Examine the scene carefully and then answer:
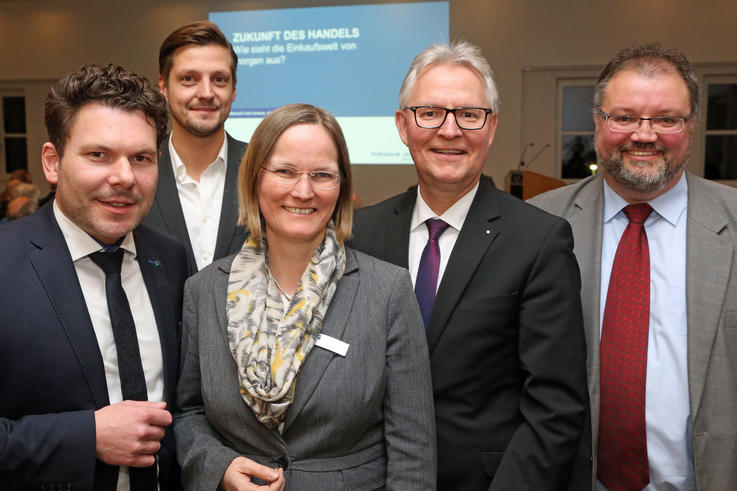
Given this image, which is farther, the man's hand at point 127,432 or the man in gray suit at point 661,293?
the man in gray suit at point 661,293

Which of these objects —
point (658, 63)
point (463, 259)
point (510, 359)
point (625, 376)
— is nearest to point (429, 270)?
point (463, 259)

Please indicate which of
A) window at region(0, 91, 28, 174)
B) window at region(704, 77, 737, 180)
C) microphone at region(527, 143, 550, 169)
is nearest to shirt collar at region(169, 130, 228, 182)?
microphone at region(527, 143, 550, 169)

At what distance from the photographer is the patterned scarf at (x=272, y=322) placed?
1.52 metres

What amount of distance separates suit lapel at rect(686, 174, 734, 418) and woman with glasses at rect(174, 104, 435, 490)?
868mm

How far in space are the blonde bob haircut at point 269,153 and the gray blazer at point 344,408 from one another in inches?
8.3

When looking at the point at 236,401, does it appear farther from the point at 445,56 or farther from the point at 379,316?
the point at 445,56

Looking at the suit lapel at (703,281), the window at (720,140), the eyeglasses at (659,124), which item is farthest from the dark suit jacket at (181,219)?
the window at (720,140)

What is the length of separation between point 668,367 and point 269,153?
139 cm

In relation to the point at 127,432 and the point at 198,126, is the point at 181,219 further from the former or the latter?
the point at 127,432

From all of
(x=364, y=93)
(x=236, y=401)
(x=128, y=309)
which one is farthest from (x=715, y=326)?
(x=364, y=93)

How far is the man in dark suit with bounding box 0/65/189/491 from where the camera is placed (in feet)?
4.94

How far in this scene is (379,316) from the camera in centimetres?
162

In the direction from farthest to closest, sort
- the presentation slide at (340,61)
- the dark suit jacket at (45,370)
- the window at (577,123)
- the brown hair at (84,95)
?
the window at (577,123)
the presentation slide at (340,61)
the brown hair at (84,95)
the dark suit jacket at (45,370)

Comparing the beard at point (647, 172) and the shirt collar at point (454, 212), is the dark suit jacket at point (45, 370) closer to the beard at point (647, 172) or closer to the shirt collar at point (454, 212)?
the shirt collar at point (454, 212)
